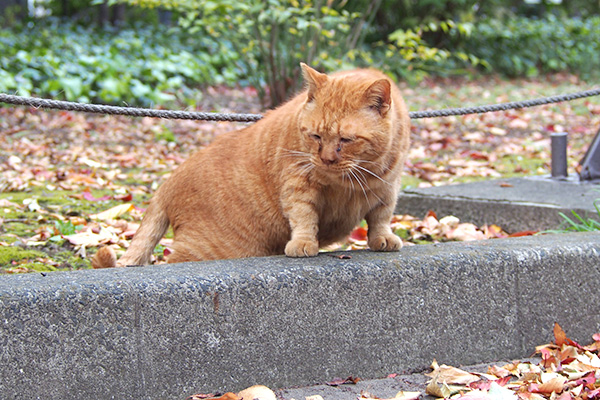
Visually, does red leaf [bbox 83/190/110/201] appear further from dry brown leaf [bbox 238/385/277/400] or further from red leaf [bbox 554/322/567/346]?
red leaf [bbox 554/322/567/346]

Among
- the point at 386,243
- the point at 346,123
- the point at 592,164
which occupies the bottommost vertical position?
the point at 592,164

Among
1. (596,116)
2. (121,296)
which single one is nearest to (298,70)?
(596,116)

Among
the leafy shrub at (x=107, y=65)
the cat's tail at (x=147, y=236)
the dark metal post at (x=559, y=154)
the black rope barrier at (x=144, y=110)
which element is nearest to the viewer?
the black rope barrier at (x=144, y=110)

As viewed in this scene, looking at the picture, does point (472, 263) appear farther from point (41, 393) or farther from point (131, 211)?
point (131, 211)

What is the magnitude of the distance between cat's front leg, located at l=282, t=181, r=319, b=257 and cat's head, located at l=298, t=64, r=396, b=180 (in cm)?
15

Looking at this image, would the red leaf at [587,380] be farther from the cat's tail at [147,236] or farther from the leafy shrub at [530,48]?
the leafy shrub at [530,48]

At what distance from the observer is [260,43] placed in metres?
7.45

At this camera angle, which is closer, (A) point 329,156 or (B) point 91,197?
(A) point 329,156

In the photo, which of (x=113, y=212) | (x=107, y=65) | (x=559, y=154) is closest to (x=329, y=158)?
(x=113, y=212)

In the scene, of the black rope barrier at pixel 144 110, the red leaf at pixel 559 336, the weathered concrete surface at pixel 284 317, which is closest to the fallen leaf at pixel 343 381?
Result: the weathered concrete surface at pixel 284 317

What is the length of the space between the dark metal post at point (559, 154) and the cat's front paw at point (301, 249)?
9.10ft

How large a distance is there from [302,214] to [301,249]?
0.16 metres

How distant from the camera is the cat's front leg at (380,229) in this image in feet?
8.85

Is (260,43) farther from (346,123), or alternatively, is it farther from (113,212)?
(346,123)
